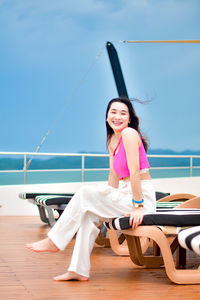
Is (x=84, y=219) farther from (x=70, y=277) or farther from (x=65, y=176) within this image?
(x=65, y=176)

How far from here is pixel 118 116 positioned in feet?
8.73

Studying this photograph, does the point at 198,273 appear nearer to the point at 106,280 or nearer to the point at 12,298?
the point at 106,280

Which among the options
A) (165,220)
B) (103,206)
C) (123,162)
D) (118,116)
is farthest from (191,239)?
(118,116)

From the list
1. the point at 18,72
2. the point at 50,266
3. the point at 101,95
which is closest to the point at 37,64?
the point at 18,72

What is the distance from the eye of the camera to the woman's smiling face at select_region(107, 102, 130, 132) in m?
2.67

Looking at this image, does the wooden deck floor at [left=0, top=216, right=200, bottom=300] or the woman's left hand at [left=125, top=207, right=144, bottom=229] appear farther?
the woman's left hand at [left=125, top=207, right=144, bottom=229]

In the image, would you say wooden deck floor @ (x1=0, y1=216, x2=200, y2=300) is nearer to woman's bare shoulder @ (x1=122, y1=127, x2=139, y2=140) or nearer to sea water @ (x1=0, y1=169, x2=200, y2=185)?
woman's bare shoulder @ (x1=122, y1=127, x2=139, y2=140)

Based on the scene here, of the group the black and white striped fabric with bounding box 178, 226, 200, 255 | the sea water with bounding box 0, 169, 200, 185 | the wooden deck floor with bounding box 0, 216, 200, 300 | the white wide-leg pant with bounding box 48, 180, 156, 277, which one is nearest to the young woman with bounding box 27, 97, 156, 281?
the white wide-leg pant with bounding box 48, 180, 156, 277

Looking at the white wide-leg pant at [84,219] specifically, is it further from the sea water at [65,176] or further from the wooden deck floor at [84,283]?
the sea water at [65,176]

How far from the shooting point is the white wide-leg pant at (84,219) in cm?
238

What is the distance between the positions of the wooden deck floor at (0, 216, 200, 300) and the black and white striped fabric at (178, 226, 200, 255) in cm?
27

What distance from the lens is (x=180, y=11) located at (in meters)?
25.7

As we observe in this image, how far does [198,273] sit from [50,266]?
813 mm

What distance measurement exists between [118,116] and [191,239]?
90cm
